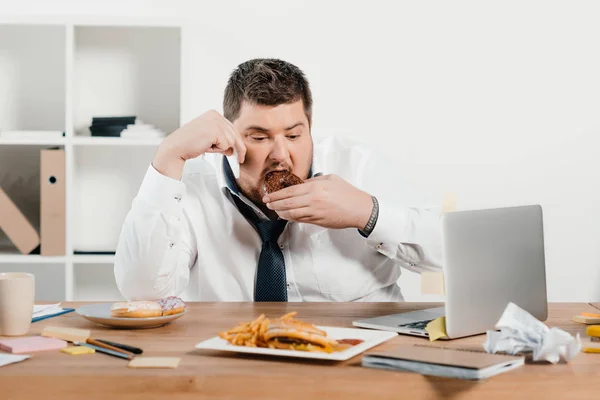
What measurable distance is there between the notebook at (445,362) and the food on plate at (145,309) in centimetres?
47

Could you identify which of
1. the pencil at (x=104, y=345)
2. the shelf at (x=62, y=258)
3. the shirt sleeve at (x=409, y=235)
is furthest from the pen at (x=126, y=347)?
the shelf at (x=62, y=258)

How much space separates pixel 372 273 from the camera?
2.25 meters

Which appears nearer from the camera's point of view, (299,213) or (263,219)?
(299,213)

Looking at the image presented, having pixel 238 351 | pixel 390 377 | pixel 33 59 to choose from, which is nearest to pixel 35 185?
pixel 33 59

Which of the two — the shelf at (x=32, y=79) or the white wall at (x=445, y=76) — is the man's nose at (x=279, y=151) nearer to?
the white wall at (x=445, y=76)

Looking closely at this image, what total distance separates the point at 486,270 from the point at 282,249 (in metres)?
0.85

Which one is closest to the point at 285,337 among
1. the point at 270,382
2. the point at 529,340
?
the point at 270,382

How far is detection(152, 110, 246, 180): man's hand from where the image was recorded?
6.29 ft

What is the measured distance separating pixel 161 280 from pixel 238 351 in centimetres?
74

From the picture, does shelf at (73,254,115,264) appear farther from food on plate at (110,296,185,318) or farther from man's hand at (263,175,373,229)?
food on plate at (110,296,185,318)

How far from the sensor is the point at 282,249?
7.26 ft

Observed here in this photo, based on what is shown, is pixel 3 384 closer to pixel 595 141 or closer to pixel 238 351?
pixel 238 351

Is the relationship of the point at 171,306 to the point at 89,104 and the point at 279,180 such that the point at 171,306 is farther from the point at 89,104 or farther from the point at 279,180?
the point at 89,104

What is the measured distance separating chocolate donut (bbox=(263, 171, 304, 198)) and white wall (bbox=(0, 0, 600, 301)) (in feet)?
5.37
